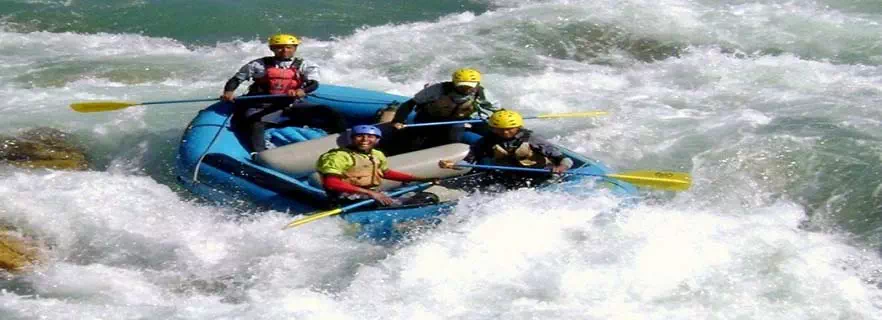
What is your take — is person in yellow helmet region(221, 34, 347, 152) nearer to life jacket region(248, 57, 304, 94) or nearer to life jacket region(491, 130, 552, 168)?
life jacket region(248, 57, 304, 94)

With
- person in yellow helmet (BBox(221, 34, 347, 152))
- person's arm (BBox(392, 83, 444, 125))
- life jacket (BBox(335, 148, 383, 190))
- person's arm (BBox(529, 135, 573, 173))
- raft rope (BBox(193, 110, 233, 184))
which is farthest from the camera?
person in yellow helmet (BBox(221, 34, 347, 152))

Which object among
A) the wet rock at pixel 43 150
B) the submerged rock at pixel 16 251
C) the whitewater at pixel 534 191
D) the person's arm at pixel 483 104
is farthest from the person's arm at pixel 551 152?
the wet rock at pixel 43 150

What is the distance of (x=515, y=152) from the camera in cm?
859

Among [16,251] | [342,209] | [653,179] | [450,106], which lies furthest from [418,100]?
[16,251]

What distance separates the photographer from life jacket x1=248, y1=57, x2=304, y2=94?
10172 millimetres

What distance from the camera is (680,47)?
14.2 meters

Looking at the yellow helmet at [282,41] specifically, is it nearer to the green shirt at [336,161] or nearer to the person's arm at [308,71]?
the person's arm at [308,71]

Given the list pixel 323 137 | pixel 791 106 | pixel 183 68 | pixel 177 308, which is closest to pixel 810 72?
pixel 791 106

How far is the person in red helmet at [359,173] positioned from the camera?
8227 mm

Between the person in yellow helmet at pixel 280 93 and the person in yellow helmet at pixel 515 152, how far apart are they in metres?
2.04

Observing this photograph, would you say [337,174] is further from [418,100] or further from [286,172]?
[418,100]

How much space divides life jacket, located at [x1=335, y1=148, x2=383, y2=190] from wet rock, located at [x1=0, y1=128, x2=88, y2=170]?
3318mm

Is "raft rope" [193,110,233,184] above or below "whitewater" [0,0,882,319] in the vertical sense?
above

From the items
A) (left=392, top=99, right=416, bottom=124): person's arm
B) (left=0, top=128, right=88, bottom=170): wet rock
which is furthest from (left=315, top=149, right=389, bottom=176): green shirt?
(left=0, top=128, right=88, bottom=170): wet rock
